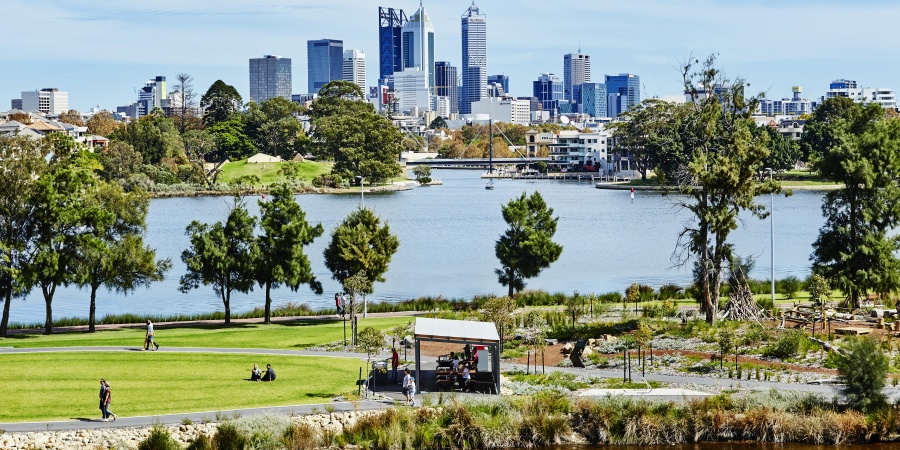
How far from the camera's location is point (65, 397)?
3059 centimetres

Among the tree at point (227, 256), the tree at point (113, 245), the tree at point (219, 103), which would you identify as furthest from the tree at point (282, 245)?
the tree at point (219, 103)

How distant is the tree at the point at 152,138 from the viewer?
150375 millimetres

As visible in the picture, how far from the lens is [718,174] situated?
3991 centimetres

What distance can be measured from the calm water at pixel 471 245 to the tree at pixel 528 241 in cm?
1022

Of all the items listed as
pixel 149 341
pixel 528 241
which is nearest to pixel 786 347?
pixel 528 241

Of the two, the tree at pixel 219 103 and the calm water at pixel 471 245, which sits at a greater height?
the tree at pixel 219 103

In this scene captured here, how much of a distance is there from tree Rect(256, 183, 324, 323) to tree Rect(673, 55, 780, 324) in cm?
1653

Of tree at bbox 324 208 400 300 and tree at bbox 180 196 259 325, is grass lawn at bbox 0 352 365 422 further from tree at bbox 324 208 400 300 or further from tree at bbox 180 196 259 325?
tree at bbox 324 208 400 300

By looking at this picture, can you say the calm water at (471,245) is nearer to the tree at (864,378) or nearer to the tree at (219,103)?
the tree at (864,378)

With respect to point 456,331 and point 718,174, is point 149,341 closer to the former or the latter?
point 456,331

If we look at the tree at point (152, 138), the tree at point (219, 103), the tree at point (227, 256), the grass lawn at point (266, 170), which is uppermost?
the tree at point (219, 103)

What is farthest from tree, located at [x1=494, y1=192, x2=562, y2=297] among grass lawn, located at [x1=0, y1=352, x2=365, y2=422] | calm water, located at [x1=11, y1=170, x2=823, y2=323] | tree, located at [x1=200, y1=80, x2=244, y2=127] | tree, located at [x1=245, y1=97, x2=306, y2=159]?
tree, located at [x1=200, y1=80, x2=244, y2=127]

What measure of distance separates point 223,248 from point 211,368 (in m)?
13.5

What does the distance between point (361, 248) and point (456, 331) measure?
16143 millimetres
